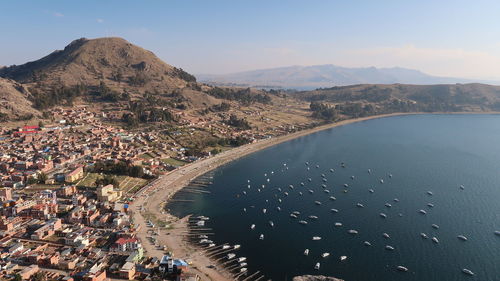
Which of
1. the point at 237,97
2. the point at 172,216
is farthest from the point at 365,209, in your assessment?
the point at 237,97

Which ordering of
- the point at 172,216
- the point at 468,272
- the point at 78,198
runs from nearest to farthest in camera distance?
the point at 468,272, the point at 78,198, the point at 172,216

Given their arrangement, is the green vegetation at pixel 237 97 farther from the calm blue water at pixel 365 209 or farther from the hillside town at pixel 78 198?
the hillside town at pixel 78 198

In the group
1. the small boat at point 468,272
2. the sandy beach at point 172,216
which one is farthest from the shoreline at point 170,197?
the small boat at point 468,272

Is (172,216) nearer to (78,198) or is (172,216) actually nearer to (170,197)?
(170,197)

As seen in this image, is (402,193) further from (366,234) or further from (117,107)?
(117,107)

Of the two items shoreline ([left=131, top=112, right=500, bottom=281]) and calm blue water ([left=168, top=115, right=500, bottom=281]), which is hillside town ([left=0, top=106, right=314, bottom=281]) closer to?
shoreline ([left=131, top=112, right=500, bottom=281])

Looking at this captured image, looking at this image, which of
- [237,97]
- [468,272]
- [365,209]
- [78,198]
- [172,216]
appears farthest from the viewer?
[237,97]

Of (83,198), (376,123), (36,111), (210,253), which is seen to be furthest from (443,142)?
(36,111)
